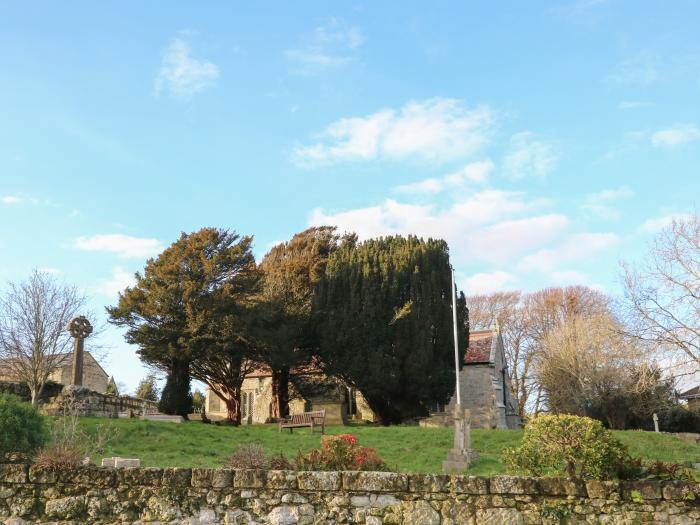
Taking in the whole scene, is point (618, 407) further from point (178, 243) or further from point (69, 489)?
point (69, 489)

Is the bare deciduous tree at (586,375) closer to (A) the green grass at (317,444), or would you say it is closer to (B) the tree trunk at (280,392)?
(A) the green grass at (317,444)

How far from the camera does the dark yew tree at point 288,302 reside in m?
31.7

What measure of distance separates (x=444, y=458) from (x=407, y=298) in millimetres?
16916

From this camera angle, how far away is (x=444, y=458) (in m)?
17.5

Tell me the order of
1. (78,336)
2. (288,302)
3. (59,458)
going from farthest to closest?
(288,302) < (78,336) < (59,458)

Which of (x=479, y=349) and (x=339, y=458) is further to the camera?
(x=479, y=349)

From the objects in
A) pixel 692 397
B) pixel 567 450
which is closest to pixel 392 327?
pixel 692 397

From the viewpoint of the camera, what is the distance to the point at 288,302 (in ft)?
117

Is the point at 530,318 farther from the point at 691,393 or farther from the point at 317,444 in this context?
the point at 317,444

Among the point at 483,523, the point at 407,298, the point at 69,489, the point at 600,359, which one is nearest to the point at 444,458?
the point at 483,523

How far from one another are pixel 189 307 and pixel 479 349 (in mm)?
17729

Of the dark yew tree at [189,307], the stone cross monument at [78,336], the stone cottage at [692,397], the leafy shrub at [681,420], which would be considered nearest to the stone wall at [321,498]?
the stone cross monument at [78,336]

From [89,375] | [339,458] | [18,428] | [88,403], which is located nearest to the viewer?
[339,458]

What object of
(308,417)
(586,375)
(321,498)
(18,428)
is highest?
(586,375)
